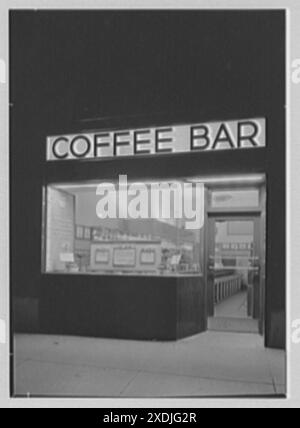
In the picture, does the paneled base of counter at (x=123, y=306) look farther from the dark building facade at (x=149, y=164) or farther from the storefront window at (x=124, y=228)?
the storefront window at (x=124, y=228)

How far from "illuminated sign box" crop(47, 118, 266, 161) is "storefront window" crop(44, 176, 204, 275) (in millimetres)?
466

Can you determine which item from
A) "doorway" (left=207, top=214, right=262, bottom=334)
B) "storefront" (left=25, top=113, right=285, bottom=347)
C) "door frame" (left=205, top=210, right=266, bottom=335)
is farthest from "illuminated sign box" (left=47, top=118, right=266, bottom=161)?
"doorway" (left=207, top=214, right=262, bottom=334)

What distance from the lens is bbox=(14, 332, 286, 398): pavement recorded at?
432 centimetres

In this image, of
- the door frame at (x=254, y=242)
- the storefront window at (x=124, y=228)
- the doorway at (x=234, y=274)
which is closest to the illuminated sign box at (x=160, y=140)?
the storefront window at (x=124, y=228)

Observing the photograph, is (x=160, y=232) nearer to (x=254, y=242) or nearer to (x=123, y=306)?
(x=123, y=306)

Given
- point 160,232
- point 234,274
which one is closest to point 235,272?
point 234,274

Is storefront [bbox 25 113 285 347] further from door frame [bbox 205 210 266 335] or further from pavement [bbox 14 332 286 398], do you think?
pavement [bbox 14 332 286 398]

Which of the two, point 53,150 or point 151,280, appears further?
point 53,150

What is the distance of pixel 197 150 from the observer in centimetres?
617

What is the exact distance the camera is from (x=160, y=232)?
6383 millimetres

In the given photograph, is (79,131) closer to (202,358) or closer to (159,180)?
(159,180)

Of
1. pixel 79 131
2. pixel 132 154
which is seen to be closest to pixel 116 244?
pixel 132 154
